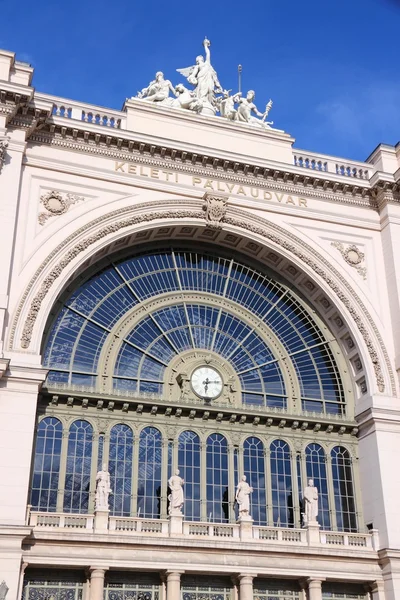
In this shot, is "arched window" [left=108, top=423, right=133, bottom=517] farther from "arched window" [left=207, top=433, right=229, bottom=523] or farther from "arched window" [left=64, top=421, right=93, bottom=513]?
"arched window" [left=207, top=433, right=229, bottom=523]

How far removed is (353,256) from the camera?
35125mm

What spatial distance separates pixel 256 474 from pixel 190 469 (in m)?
2.74

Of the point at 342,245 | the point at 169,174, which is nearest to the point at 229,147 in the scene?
the point at 169,174

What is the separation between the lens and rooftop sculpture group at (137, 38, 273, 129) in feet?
119

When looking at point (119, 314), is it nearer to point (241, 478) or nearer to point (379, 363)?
point (241, 478)

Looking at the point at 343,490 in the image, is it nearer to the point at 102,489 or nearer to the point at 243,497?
the point at 243,497

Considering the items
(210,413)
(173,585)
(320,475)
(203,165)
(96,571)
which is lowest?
(173,585)

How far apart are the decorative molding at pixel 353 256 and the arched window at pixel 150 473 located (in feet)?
38.2

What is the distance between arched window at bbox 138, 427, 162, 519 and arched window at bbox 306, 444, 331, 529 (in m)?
6.34

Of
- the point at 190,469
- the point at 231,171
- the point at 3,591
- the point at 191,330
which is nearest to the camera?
the point at 3,591

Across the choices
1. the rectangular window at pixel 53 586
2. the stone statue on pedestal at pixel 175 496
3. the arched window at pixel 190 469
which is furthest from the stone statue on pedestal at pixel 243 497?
the rectangular window at pixel 53 586

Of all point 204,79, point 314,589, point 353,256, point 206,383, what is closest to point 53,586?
point 314,589

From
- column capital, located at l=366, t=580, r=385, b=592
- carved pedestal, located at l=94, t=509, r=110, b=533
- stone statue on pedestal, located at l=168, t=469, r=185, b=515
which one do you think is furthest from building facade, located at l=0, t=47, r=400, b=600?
stone statue on pedestal, located at l=168, t=469, r=185, b=515

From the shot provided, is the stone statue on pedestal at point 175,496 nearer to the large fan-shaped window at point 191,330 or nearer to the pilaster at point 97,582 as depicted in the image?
the pilaster at point 97,582
